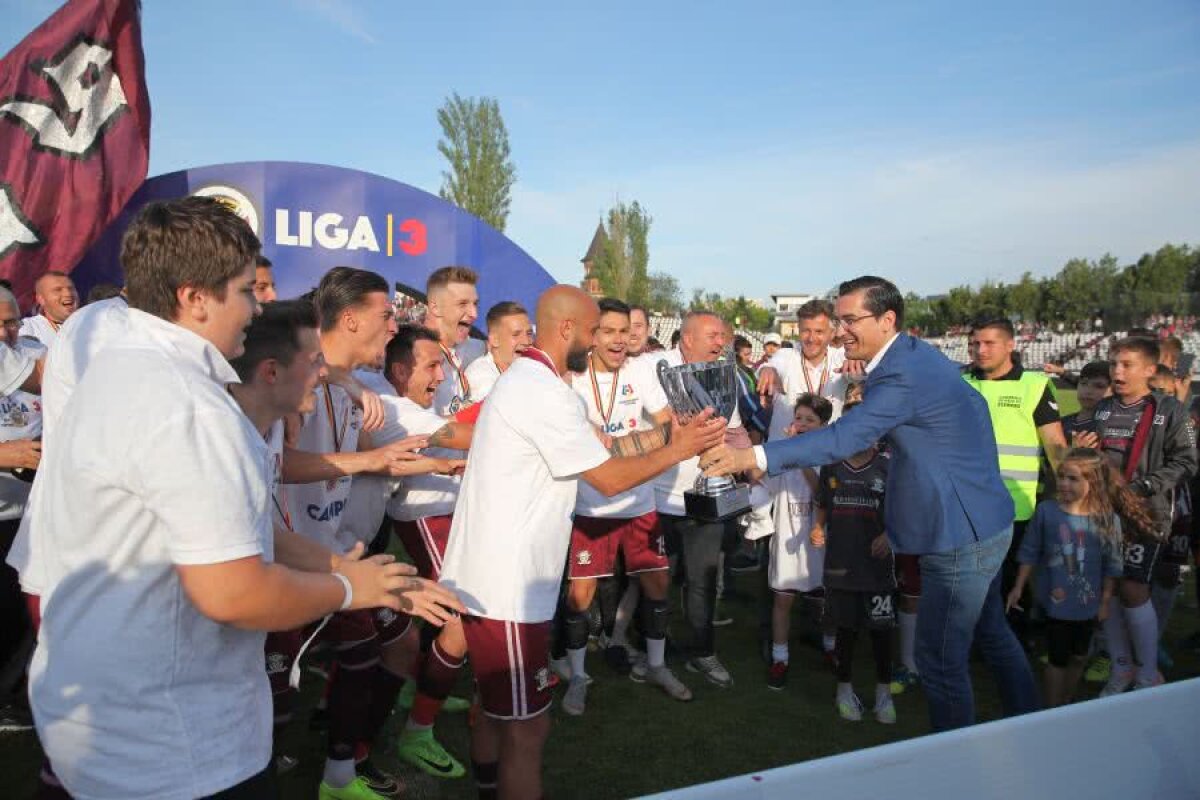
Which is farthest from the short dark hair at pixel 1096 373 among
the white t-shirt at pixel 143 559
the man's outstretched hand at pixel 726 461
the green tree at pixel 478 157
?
the green tree at pixel 478 157

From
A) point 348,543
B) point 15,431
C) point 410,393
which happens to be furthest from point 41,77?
point 348,543

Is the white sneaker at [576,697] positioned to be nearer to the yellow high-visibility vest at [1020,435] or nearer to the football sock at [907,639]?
the football sock at [907,639]

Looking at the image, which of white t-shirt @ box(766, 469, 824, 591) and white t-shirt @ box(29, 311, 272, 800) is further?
white t-shirt @ box(766, 469, 824, 591)

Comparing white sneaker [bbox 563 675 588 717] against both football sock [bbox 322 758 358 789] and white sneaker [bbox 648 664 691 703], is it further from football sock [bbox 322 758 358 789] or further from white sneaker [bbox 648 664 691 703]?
football sock [bbox 322 758 358 789]

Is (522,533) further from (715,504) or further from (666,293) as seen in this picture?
(666,293)

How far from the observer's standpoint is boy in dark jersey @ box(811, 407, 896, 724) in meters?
4.63

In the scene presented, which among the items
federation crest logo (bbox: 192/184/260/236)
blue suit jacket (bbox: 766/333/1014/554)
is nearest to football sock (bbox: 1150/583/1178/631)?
blue suit jacket (bbox: 766/333/1014/554)

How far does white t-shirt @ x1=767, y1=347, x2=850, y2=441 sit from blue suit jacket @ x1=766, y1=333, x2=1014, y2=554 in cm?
237

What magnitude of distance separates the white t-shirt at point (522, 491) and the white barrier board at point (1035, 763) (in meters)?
1.22

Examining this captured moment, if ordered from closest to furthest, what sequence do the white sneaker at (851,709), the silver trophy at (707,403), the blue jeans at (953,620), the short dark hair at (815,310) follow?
the blue jeans at (953,620) → the silver trophy at (707,403) → the white sneaker at (851,709) → the short dark hair at (815,310)

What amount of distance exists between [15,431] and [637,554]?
3672mm

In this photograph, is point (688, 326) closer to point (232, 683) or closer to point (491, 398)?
point (491, 398)

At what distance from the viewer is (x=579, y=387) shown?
5262 millimetres

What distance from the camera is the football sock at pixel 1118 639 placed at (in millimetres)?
4883
